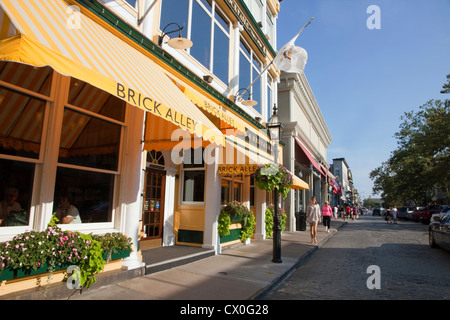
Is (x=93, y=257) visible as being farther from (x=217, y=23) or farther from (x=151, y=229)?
(x=217, y=23)

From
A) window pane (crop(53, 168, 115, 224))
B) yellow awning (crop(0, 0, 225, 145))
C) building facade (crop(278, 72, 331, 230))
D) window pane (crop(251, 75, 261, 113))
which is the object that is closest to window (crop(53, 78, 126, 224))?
window pane (crop(53, 168, 115, 224))

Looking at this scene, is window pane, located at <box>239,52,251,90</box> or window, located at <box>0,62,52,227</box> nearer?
window, located at <box>0,62,52,227</box>

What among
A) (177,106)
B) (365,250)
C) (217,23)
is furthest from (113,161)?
(365,250)

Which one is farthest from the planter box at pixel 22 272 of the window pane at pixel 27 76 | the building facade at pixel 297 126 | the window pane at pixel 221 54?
the building facade at pixel 297 126

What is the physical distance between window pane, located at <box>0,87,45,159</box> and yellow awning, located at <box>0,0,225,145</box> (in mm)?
996

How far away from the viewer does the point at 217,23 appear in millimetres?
9938

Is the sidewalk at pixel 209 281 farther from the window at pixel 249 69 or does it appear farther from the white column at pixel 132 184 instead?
the window at pixel 249 69

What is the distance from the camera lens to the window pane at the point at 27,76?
4.03 metres

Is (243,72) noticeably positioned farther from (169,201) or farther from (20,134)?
(20,134)

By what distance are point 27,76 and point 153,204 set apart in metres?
4.81

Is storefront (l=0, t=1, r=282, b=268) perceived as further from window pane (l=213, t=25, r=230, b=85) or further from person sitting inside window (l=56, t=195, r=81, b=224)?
window pane (l=213, t=25, r=230, b=85)

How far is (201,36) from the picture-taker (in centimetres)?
905

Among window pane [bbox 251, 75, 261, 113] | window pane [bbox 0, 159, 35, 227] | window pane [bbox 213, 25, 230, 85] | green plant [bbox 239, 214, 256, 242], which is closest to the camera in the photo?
window pane [bbox 0, 159, 35, 227]

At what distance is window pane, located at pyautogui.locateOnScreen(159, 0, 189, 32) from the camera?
285 inches
